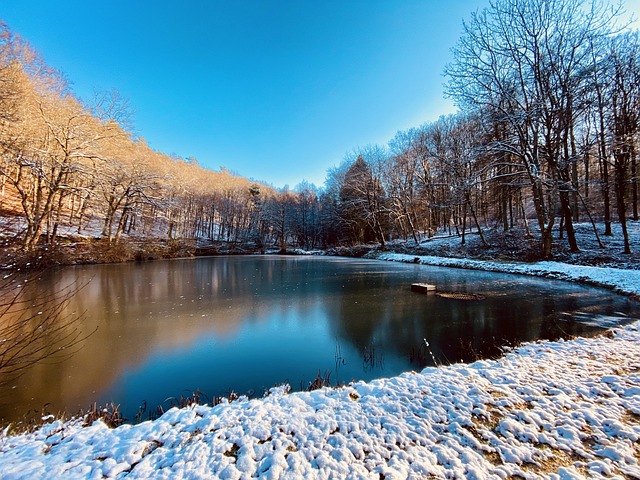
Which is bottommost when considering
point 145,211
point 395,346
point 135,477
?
point 395,346

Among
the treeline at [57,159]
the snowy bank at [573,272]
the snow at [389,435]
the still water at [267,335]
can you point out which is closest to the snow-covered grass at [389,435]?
the snow at [389,435]

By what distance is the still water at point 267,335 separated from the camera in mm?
4145

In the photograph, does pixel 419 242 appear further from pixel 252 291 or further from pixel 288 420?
pixel 288 420

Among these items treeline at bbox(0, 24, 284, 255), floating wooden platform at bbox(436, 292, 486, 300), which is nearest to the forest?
treeline at bbox(0, 24, 284, 255)

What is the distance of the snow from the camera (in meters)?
2.18

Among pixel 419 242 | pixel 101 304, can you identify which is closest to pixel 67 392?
pixel 101 304

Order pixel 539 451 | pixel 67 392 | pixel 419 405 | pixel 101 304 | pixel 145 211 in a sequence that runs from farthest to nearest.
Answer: pixel 145 211 < pixel 101 304 < pixel 67 392 < pixel 419 405 < pixel 539 451

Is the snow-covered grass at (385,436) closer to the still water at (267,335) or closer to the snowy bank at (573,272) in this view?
the still water at (267,335)

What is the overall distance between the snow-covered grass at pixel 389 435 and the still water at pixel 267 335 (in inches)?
38.2

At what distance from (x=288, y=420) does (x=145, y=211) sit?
3371 cm

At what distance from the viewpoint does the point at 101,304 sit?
9.09 meters

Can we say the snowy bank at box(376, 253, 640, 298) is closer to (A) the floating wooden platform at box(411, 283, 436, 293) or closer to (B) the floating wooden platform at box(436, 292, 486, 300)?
(B) the floating wooden platform at box(436, 292, 486, 300)

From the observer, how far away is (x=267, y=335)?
630 centimetres

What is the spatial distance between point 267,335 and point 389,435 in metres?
4.18
